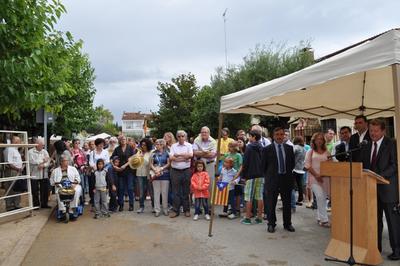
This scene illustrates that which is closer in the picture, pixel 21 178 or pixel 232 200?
pixel 232 200

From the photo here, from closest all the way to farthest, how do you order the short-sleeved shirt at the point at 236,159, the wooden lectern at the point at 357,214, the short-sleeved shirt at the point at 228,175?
the wooden lectern at the point at 357,214, the short-sleeved shirt at the point at 228,175, the short-sleeved shirt at the point at 236,159

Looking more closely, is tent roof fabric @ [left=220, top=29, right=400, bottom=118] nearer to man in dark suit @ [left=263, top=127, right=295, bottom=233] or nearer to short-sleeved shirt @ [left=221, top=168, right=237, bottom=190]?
man in dark suit @ [left=263, top=127, right=295, bottom=233]

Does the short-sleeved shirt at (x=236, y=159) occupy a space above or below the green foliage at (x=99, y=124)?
below

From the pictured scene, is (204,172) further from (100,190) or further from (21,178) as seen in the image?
(21,178)

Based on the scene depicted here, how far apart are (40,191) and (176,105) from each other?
118ft

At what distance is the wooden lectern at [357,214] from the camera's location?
17.9ft

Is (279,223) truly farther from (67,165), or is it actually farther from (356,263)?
(67,165)

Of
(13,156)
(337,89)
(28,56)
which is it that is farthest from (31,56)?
(337,89)

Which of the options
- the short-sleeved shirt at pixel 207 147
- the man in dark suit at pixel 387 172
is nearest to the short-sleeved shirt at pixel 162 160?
the short-sleeved shirt at pixel 207 147

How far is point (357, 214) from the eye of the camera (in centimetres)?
561

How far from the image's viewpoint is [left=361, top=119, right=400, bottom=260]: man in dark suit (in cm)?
571

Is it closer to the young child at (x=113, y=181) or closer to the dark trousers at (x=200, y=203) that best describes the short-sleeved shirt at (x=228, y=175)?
the dark trousers at (x=200, y=203)

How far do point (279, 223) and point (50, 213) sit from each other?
5.40 meters

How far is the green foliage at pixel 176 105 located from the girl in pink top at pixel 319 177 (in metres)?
36.0
